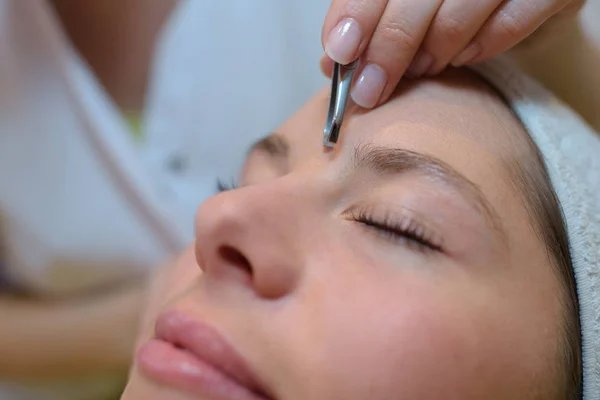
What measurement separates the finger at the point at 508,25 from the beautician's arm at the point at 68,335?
852 mm

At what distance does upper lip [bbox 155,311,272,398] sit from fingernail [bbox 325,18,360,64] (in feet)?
1.04

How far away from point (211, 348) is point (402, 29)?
0.39m

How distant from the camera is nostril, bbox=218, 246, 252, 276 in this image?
658mm

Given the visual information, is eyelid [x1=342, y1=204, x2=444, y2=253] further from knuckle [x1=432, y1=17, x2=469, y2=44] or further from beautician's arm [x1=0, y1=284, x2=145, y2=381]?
beautician's arm [x1=0, y1=284, x2=145, y2=381]

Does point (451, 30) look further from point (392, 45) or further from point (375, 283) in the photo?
point (375, 283)

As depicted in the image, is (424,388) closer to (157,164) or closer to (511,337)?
→ (511,337)

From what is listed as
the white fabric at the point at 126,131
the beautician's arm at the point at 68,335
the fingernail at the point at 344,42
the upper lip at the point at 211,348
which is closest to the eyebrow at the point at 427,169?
the fingernail at the point at 344,42

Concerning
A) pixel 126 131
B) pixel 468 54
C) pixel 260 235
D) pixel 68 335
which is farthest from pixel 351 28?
pixel 68 335

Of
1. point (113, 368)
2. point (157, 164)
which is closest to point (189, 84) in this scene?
point (157, 164)

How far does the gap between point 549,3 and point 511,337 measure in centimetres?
37

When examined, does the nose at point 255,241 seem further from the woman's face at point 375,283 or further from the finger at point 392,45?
the finger at point 392,45

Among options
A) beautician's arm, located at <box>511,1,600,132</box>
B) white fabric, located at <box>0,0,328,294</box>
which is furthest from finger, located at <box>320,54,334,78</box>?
white fabric, located at <box>0,0,328,294</box>

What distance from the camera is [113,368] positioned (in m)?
1.30

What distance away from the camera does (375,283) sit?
0.61m
